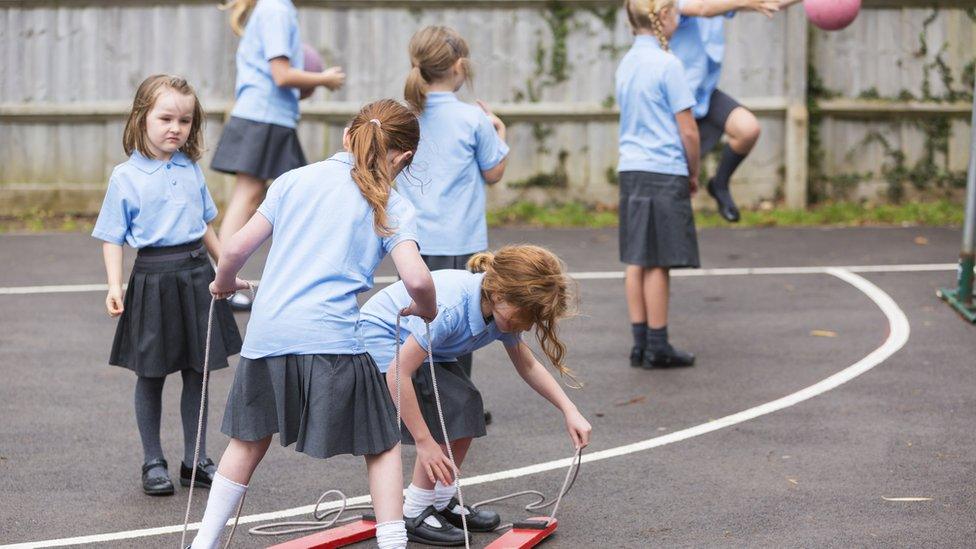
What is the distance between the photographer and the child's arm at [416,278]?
429 cm

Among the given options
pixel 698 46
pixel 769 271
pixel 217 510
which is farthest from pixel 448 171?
pixel 769 271

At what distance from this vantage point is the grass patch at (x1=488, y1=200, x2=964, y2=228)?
1326 centimetres

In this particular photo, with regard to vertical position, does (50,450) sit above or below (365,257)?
below

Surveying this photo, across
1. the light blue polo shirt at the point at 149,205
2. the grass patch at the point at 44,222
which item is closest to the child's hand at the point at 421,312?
the light blue polo shirt at the point at 149,205

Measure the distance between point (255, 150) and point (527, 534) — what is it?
4819 millimetres

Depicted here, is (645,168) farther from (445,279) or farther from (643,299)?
(445,279)

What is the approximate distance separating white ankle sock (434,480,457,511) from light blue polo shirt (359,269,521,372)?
0.50 metres

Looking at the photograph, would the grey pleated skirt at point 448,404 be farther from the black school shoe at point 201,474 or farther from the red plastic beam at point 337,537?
the black school shoe at point 201,474

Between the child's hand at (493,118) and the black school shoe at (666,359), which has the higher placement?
the child's hand at (493,118)

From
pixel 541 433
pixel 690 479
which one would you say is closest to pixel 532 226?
pixel 541 433

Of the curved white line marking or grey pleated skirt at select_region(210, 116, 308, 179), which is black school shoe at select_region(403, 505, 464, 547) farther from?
grey pleated skirt at select_region(210, 116, 308, 179)

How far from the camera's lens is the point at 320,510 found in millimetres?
5484

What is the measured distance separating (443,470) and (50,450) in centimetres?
240

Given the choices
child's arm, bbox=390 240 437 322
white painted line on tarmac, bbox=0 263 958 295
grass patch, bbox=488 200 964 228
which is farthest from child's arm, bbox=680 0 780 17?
grass patch, bbox=488 200 964 228
